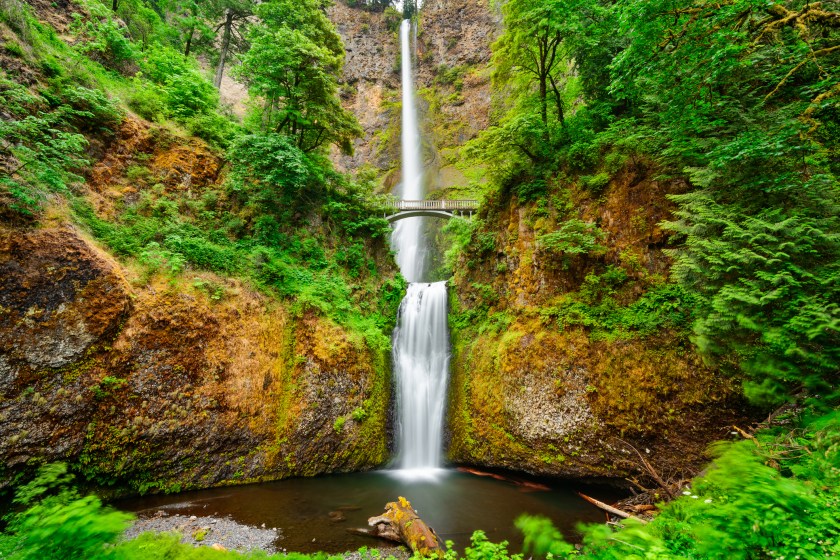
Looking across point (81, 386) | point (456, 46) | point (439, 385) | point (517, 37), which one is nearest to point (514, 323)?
point (439, 385)

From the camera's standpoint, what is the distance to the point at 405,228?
24359mm

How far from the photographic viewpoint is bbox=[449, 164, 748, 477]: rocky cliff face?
6.68 meters

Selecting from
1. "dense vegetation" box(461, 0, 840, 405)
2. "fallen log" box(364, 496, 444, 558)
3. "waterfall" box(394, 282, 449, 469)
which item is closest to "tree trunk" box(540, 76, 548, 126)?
"dense vegetation" box(461, 0, 840, 405)

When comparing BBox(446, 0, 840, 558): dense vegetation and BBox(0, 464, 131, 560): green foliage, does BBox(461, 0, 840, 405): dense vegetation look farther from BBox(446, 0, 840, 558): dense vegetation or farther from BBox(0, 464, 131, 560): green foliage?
BBox(0, 464, 131, 560): green foliage

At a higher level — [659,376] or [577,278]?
[577,278]

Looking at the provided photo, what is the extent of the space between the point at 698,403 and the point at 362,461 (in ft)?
27.0

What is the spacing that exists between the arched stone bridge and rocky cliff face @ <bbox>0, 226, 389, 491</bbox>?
9.44m

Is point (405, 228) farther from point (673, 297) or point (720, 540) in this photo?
point (720, 540)

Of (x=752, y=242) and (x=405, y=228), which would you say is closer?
(x=752, y=242)

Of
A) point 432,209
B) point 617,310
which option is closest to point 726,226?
point 617,310

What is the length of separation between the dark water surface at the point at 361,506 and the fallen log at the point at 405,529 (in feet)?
0.75

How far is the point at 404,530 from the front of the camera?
5770 mm

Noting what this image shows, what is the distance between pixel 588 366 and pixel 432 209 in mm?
12502

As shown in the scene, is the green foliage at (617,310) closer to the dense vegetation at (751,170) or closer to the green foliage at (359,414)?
the dense vegetation at (751,170)
